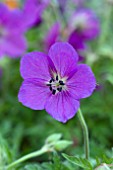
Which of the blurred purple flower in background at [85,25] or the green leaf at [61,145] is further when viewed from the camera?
the blurred purple flower in background at [85,25]

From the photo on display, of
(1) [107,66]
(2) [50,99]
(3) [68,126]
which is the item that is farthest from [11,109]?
(2) [50,99]

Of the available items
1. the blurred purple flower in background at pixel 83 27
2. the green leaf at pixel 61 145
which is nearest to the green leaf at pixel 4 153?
the green leaf at pixel 61 145

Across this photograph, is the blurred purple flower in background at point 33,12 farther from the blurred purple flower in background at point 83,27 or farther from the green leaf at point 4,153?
the green leaf at point 4,153

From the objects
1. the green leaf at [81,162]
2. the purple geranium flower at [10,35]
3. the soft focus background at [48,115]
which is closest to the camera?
the green leaf at [81,162]

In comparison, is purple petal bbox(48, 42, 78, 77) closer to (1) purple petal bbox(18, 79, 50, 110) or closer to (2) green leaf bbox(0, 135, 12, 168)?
(1) purple petal bbox(18, 79, 50, 110)

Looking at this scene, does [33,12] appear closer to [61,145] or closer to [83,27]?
[83,27]

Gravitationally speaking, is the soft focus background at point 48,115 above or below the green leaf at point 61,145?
above

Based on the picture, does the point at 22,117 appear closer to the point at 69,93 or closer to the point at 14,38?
the point at 14,38
